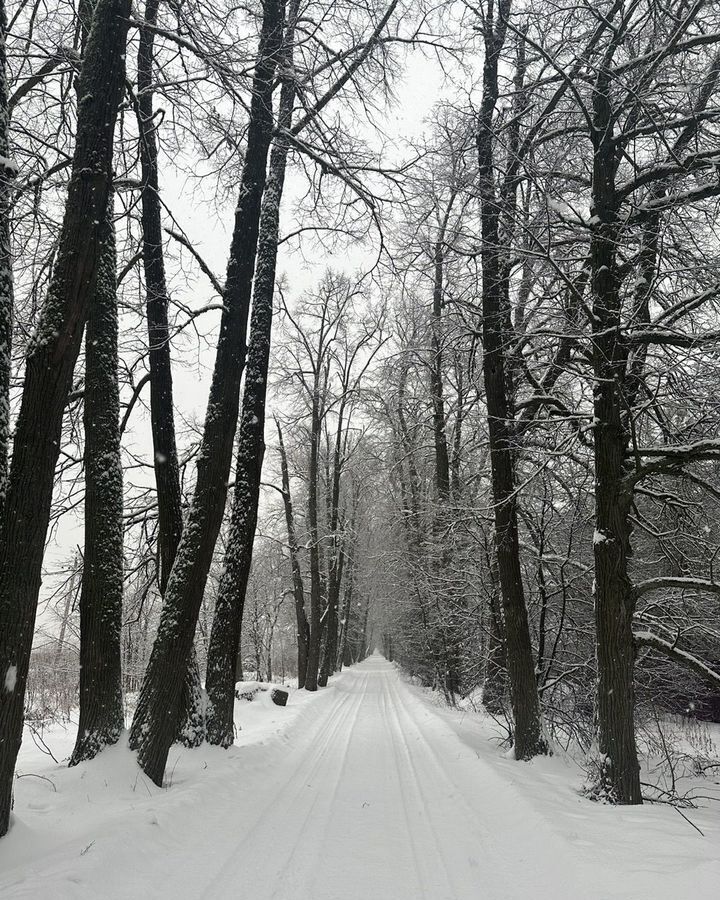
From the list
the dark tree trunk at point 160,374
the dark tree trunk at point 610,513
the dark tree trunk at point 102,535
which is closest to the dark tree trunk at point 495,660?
the dark tree trunk at point 610,513

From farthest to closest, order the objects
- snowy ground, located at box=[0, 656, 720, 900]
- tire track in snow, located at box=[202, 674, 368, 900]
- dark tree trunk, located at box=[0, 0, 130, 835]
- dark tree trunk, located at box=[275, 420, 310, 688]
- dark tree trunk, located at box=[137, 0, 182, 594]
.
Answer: dark tree trunk, located at box=[275, 420, 310, 688] → dark tree trunk, located at box=[137, 0, 182, 594] → dark tree trunk, located at box=[0, 0, 130, 835] → tire track in snow, located at box=[202, 674, 368, 900] → snowy ground, located at box=[0, 656, 720, 900]

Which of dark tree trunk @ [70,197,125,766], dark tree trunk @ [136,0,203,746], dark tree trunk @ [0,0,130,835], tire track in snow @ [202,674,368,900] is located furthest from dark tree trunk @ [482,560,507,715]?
dark tree trunk @ [0,0,130,835]

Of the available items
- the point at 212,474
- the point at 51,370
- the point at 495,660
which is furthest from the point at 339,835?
the point at 495,660

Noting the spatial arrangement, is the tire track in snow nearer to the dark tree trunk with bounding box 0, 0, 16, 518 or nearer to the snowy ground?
the snowy ground

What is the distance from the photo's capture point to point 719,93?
5.61 m

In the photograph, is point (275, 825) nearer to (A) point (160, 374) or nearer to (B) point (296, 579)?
(A) point (160, 374)

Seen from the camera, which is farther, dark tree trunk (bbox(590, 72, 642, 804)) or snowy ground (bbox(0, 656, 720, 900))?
dark tree trunk (bbox(590, 72, 642, 804))

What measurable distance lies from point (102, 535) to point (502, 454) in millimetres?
5310

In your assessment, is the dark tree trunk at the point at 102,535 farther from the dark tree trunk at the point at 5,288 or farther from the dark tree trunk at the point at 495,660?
the dark tree trunk at the point at 495,660

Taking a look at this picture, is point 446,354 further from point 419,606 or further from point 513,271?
point 419,606

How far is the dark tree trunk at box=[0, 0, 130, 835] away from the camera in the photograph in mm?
3703

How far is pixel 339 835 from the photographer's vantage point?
4.52 meters

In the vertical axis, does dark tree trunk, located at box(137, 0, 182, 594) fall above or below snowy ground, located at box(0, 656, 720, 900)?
above

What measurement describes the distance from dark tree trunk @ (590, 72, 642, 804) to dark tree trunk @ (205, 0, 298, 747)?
4224 mm
